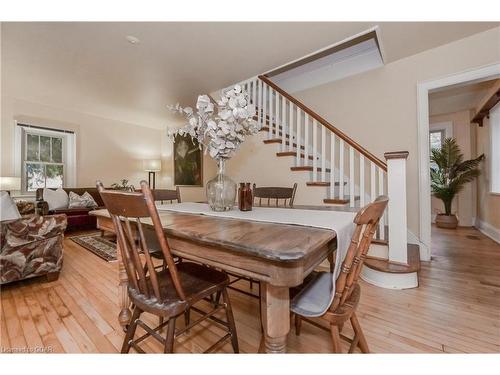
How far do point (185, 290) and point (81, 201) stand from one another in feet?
13.5

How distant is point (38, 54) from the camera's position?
269 centimetres

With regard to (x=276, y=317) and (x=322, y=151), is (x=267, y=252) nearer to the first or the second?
(x=276, y=317)

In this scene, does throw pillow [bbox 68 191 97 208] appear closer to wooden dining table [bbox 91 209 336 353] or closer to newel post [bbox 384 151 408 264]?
wooden dining table [bbox 91 209 336 353]

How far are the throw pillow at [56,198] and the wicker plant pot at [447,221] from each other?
682 centimetres

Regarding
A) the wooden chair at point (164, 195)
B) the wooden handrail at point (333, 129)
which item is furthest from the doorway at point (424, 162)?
the wooden chair at point (164, 195)

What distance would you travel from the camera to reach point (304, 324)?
1.48 m

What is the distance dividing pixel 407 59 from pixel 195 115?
2.82 m

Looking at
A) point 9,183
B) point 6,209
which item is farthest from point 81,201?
point 6,209
